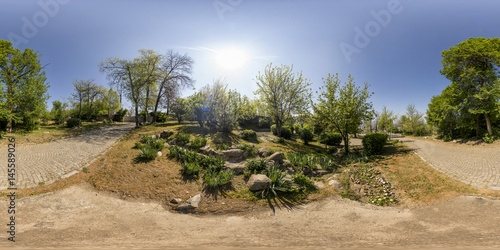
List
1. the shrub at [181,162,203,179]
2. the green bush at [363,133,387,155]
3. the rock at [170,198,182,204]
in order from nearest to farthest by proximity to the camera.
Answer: the rock at [170,198,182,204], the shrub at [181,162,203,179], the green bush at [363,133,387,155]

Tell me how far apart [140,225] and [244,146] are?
6692 millimetres

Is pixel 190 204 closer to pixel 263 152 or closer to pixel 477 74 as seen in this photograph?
pixel 263 152

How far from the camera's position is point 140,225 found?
182 inches

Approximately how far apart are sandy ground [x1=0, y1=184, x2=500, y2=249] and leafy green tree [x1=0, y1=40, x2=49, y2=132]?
60.9 feet

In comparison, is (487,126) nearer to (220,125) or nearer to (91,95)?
(220,125)

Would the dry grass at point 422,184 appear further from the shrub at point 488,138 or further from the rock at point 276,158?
the shrub at point 488,138

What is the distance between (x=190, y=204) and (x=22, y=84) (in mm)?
24317

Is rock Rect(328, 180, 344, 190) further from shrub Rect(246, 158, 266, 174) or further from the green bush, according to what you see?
the green bush

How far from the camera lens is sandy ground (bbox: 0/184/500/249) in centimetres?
384

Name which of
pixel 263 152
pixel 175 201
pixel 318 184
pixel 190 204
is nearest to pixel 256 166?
pixel 263 152

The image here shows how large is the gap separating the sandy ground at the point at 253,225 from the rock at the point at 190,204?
12.7 inches

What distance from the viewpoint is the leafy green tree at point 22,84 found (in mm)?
16375

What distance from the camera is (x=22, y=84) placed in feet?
57.0

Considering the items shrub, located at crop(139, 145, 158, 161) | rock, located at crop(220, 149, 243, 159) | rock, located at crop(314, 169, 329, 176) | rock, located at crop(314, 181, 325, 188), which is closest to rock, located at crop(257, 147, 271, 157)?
rock, located at crop(220, 149, 243, 159)
